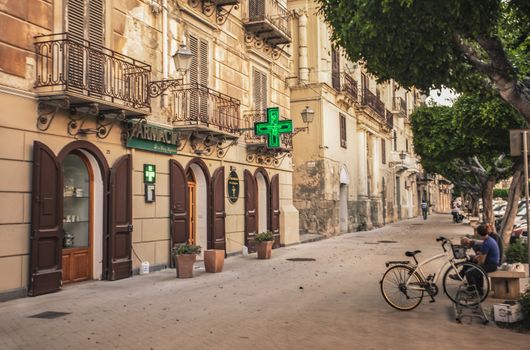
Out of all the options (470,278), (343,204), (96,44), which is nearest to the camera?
(470,278)

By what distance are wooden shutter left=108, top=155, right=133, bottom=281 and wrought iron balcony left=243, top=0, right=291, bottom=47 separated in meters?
8.75

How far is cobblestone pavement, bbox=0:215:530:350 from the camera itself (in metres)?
6.86

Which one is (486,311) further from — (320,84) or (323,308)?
(320,84)

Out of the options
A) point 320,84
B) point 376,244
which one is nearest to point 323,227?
point 376,244

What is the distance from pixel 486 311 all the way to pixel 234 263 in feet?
28.1

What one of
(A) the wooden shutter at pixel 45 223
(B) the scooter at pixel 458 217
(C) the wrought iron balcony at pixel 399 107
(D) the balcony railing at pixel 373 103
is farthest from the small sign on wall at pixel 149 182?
(C) the wrought iron balcony at pixel 399 107

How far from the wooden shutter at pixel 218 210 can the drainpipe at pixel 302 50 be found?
11.1 meters

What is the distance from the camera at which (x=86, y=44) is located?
11719 mm

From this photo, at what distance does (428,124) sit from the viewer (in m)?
27.5

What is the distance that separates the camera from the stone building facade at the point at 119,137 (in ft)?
33.3

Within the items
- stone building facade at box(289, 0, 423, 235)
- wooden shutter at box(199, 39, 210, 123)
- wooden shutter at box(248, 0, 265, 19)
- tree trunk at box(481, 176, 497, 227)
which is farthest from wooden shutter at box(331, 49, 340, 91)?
wooden shutter at box(199, 39, 210, 123)

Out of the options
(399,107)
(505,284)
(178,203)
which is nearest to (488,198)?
(178,203)

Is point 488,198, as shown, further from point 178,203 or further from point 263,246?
point 178,203

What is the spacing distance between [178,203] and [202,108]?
2952 millimetres
